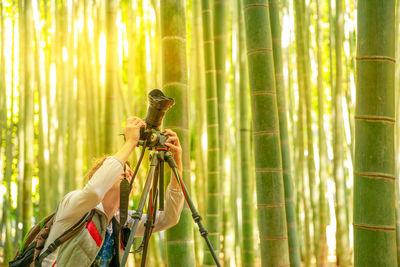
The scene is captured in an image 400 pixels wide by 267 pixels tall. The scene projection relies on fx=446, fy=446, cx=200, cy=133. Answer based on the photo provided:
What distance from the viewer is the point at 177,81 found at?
1.73 meters

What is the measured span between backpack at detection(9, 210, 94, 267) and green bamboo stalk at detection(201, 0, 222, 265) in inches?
58.5

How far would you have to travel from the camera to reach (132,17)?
173 inches

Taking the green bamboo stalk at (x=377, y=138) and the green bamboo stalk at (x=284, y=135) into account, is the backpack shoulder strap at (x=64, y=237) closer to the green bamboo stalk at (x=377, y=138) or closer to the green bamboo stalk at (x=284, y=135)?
the green bamboo stalk at (x=377, y=138)

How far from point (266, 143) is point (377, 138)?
24.8 inches

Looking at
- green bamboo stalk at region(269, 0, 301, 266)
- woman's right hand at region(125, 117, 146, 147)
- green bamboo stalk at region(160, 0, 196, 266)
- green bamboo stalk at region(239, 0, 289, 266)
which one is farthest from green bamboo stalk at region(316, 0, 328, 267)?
woman's right hand at region(125, 117, 146, 147)

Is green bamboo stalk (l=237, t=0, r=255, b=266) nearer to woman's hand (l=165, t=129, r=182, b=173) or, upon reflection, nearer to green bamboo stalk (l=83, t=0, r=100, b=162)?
Answer: green bamboo stalk (l=83, t=0, r=100, b=162)

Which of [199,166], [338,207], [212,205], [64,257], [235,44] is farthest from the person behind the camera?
[235,44]

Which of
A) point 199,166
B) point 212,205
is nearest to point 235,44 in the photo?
point 199,166

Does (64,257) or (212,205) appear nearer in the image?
(64,257)

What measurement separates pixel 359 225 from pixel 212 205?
176 cm

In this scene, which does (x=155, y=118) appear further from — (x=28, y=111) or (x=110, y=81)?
(x=28, y=111)

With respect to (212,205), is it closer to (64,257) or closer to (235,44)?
(64,257)

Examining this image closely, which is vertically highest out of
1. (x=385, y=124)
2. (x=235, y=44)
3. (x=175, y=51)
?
(x=235, y=44)

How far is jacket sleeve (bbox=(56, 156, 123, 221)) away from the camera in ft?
4.40
